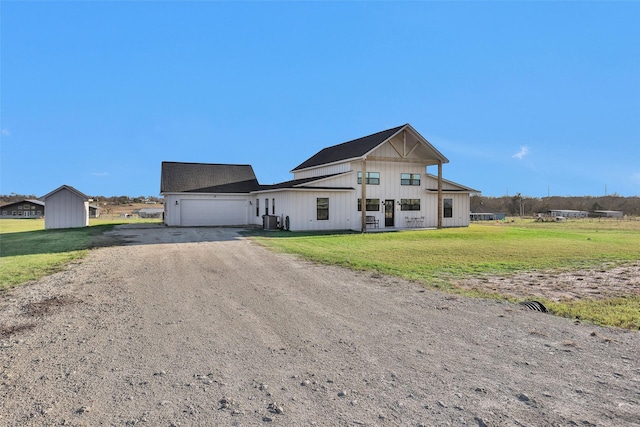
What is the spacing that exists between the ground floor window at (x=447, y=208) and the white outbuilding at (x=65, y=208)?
85.5 feet

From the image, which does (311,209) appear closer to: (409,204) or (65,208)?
(409,204)

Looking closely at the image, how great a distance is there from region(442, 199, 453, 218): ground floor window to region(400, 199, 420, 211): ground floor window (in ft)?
8.22

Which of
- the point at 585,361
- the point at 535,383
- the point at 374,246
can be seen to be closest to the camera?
the point at 535,383

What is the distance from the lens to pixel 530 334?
538 centimetres

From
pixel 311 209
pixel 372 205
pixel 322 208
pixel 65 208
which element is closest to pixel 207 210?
pixel 65 208

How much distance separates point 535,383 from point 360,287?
4.72 m

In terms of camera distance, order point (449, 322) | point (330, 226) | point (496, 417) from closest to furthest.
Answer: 1. point (496, 417)
2. point (449, 322)
3. point (330, 226)

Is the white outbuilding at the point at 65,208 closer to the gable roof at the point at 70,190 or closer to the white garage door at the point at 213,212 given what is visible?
the gable roof at the point at 70,190

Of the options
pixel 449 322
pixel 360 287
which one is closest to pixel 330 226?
pixel 360 287

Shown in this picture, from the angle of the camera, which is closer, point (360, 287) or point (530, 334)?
point (530, 334)

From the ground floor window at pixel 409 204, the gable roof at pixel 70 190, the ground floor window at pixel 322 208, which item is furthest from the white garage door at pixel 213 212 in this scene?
the ground floor window at pixel 409 204

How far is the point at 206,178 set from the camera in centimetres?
3241

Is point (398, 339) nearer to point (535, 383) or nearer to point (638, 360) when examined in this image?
point (535, 383)

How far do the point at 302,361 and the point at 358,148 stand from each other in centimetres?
2439
